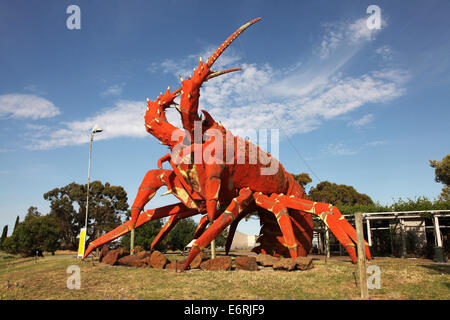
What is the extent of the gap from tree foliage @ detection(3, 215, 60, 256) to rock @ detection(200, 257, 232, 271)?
20.9m

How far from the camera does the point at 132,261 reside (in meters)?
12.9

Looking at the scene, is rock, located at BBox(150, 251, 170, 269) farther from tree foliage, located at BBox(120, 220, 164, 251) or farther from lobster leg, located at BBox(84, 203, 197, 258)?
tree foliage, located at BBox(120, 220, 164, 251)

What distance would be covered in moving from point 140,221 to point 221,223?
4.71m

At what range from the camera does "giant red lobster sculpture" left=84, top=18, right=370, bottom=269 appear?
12.5m

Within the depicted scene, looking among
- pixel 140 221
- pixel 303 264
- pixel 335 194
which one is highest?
pixel 335 194

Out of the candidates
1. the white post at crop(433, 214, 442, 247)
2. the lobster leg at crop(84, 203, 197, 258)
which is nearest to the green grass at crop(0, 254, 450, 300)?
the lobster leg at crop(84, 203, 197, 258)

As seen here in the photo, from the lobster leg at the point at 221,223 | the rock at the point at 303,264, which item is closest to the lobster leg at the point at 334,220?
the rock at the point at 303,264

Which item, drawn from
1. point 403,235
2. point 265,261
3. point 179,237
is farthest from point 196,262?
point 179,237

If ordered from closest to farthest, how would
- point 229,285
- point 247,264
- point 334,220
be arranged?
point 229,285
point 247,264
point 334,220

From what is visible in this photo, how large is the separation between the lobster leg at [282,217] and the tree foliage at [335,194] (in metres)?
30.3

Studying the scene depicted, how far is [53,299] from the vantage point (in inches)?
299

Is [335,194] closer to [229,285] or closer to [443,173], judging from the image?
[443,173]

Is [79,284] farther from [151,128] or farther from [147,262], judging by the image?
[151,128]
